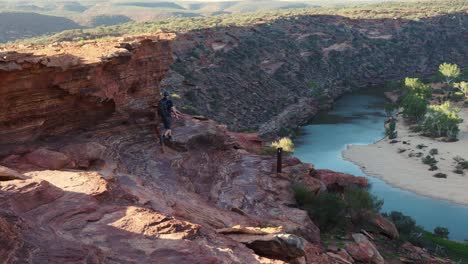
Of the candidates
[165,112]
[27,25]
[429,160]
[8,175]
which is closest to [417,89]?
[429,160]

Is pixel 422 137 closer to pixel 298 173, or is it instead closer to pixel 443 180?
pixel 443 180

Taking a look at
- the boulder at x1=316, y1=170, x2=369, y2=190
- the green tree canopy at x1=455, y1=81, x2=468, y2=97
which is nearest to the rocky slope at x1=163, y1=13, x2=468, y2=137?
the green tree canopy at x1=455, y1=81, x2=468, y2=97

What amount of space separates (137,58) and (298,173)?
30.8 ft

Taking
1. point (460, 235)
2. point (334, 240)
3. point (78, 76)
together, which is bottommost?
point (460, 235)

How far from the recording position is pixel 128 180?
1448 centimetres

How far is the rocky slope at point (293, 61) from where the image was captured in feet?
191

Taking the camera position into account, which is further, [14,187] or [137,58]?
[137,58]

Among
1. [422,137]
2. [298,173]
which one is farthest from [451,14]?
[298,173]

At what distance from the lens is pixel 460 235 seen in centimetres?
3147

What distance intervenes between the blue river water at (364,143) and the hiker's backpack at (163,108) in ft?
72.8

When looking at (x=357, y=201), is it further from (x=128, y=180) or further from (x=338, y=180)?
(x=128, y=180)

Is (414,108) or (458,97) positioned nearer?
(414,108)

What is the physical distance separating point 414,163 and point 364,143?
9143 millimetres

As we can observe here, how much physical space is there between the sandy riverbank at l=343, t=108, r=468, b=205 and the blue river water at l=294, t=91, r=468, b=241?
4.12ft
